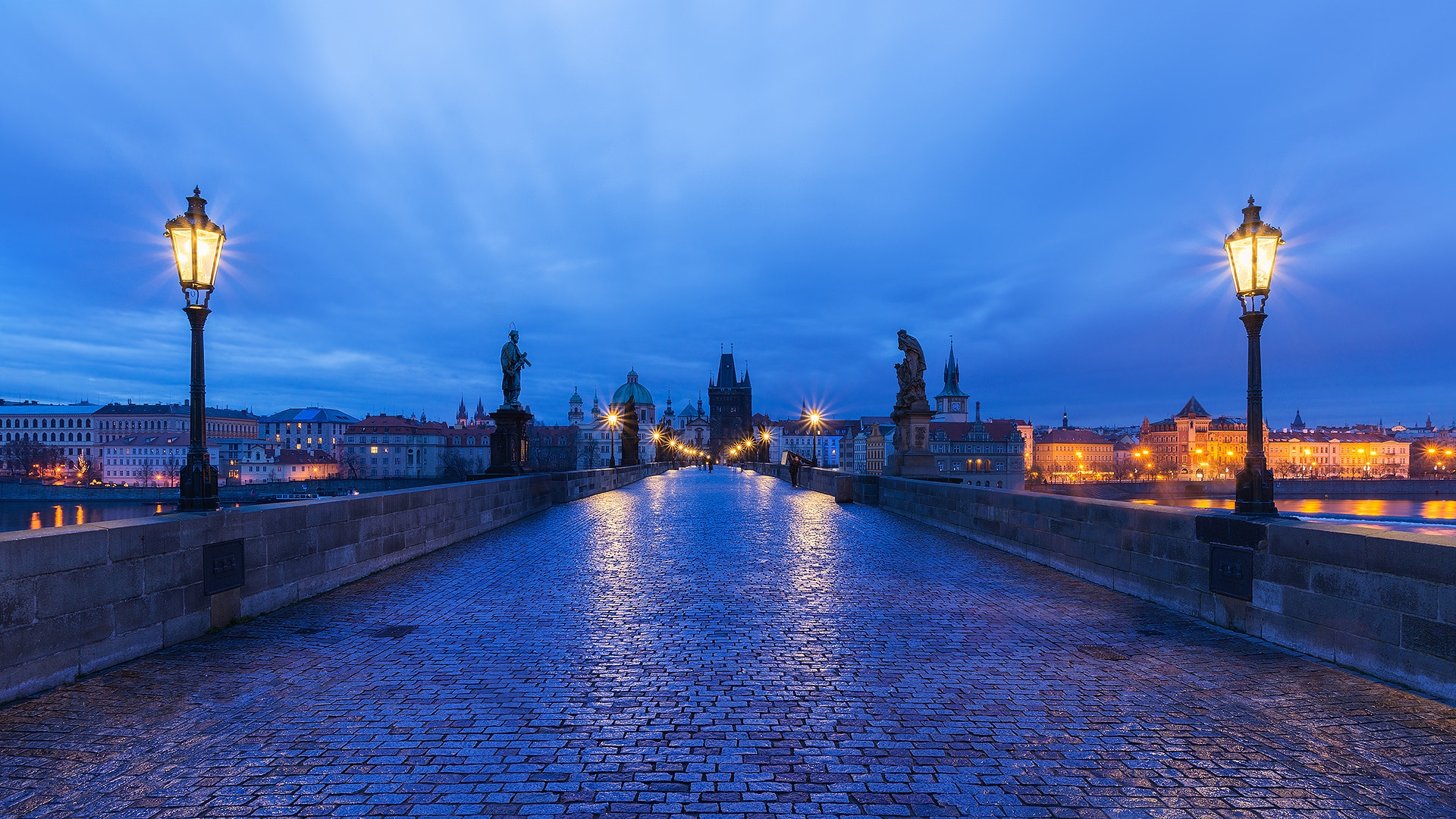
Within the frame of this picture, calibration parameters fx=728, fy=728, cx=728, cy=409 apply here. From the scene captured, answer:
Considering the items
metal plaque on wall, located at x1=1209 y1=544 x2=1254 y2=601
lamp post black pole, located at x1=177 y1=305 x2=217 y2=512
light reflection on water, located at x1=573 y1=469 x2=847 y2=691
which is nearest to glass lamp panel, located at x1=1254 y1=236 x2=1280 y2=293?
metal plaque on wall, located at x1=1209 y1=544 x2=1254 y2=601

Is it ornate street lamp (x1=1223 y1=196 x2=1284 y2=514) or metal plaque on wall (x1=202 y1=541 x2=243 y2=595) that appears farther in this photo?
ornate street lamp (x1=1223 y1=196 x2=1284 y2=514)

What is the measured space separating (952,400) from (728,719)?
147436 mm

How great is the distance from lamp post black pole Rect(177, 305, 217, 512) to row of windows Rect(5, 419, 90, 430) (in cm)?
15549

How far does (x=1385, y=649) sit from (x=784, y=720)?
4140 millimetres

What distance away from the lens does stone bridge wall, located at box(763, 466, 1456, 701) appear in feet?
15.2

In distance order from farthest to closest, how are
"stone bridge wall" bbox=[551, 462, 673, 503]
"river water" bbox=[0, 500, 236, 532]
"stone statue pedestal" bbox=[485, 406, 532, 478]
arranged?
"river water" bbox=[0, 500, 236, 532], "stone bridge wall" bbox=[551, 462, 673, 503], "stone statue pedestal" bbox=[485, 406, 532, 478]

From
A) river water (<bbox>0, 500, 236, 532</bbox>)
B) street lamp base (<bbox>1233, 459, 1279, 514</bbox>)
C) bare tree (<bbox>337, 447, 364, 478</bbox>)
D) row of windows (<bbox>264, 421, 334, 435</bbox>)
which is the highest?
row of windows (<bbox>264, 421, 334, 435</bbox>)

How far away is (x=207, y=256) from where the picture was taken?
718 cm

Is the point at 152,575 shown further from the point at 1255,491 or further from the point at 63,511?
the point at 63,511

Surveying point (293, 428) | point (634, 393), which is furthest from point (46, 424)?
point (634, 393)

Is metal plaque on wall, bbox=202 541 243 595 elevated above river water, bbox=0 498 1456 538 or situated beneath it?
elevated above

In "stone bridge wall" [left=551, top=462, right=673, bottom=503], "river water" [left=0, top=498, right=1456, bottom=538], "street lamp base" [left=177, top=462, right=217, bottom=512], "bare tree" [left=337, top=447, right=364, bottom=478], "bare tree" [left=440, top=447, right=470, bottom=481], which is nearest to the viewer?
"street lamp base" [left=177, top=462, right=217, bottom=512]

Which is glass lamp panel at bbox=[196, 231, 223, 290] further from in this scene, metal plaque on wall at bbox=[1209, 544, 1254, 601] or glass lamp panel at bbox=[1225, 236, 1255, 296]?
glass lamp panel at bbox=[1225, 236, 1255, 296]

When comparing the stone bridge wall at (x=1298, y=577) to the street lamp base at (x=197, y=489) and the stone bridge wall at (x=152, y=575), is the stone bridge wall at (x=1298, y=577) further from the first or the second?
the street lamp base at (x=197, y=489)
